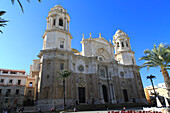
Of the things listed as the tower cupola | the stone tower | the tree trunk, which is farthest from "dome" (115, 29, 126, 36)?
the tree trunk

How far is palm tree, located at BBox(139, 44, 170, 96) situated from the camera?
14488 mm

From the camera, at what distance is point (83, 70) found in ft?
100

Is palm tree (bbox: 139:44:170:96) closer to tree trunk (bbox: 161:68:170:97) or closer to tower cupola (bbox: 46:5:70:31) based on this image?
tree trunk (bbox: 161:68:170:97)

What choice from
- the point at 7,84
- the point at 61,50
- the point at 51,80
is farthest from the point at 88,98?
the point at 7,84

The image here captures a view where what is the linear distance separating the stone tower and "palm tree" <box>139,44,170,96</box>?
84.7 feet

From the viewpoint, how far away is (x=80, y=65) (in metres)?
30.5

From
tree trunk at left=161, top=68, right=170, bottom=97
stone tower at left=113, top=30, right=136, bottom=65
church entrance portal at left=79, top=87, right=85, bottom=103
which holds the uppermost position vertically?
stone tower at left=113, top=30, right=136, bottom=65

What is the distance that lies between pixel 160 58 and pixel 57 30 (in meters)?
22.9

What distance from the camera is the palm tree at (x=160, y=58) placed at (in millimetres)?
14488

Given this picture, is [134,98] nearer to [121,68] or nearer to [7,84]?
[121,68]

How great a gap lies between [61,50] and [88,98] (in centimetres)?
1303

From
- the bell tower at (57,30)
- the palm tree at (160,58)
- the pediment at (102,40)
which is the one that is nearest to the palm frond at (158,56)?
the palm tree at (160,58)

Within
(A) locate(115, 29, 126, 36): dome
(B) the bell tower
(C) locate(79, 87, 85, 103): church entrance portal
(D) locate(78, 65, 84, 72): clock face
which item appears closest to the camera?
(C) locate(79, 87, 85, 103): church entrance portal

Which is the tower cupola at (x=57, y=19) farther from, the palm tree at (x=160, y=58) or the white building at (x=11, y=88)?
the palm tree at (x=160, y=58)
